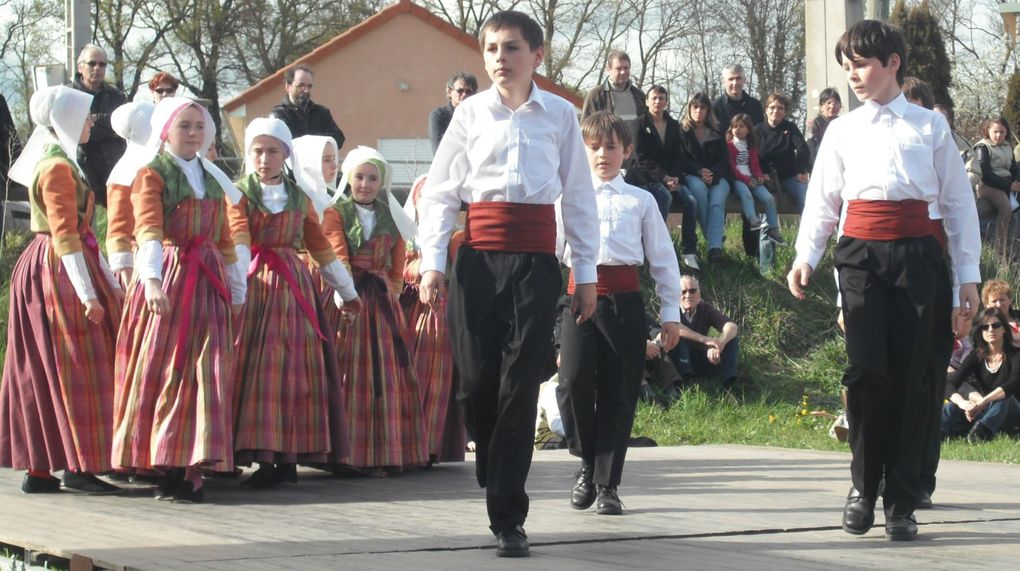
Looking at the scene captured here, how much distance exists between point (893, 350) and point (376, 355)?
10.2ft

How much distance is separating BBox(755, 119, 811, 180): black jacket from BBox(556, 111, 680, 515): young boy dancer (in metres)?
7.18

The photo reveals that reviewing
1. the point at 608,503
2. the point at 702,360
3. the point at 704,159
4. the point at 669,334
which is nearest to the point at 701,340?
the point at 702,360

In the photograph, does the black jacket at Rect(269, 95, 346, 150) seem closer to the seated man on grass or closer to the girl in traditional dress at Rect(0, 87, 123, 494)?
the seated man on grass

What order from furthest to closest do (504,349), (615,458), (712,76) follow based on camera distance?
(712,76) < (615,458) < (504,349)

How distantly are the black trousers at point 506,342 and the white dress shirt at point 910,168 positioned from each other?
3.72 ft

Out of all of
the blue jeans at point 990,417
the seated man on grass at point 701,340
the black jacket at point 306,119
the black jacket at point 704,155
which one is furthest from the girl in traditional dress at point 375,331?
the black jacket at point 704,155

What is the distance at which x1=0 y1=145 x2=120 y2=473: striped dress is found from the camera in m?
6.96

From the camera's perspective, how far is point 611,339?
6559mm

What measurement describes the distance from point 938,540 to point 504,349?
5.56 ft

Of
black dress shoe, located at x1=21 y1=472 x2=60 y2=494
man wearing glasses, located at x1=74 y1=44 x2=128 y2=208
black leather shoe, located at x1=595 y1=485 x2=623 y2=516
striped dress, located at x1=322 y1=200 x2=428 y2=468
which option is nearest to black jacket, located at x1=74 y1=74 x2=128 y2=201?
man wearing glasses, located at x1=74 y1=44 x2=128 y2=208

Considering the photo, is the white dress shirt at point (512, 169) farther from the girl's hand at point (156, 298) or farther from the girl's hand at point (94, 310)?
the girl's hand at point (94, 310)

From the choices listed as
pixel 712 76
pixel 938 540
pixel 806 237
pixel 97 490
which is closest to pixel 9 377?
pixel 97 490

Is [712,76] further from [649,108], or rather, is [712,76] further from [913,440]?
[913,440]

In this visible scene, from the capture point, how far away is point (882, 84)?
583 centimetres
